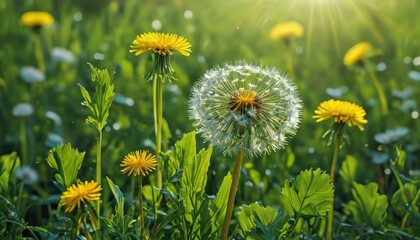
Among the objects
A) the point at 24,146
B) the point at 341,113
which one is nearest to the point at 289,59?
the point at 24,146

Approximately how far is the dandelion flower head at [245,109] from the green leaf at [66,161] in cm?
32

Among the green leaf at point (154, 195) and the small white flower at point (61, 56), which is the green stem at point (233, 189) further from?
the small white flower at point (61, 56)

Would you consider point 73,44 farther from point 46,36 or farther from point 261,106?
point 261,106

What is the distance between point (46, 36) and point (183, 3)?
4.38ft

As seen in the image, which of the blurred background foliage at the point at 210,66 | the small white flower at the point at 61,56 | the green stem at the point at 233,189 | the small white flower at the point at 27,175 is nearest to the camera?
the green stem at the point at 233,189

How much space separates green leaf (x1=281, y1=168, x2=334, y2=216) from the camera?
70.4 inches

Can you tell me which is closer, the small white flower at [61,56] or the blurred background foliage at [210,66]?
the blurred background foliage at [210,66]

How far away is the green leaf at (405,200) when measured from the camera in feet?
7.30

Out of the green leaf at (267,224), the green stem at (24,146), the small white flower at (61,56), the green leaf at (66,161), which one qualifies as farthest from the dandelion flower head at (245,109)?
the small white flower at (61,56)

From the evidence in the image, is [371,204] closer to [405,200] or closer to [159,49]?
[405,200]

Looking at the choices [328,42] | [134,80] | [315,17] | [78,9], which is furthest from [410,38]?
[78,9]

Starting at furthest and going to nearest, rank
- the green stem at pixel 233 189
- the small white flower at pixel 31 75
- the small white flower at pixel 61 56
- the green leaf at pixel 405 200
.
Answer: the small white flower at pixel 61 56, the small white flower at pixel 31 75, the green leaf at pixel 405 200, the green stem at pixel 233 189

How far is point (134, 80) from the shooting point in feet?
12.2

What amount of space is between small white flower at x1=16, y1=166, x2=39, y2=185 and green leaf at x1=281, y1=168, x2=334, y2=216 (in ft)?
4.49
